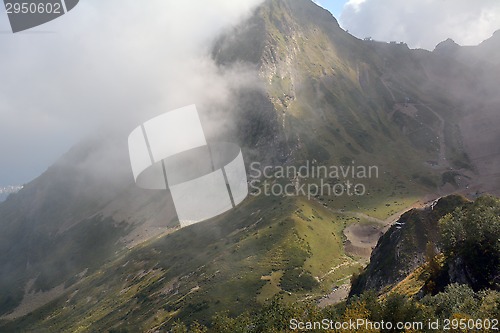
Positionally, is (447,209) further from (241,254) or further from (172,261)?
(172,261)

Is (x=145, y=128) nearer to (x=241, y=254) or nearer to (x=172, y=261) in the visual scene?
(x=241, y=254)

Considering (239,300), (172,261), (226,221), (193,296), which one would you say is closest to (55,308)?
(172,261)

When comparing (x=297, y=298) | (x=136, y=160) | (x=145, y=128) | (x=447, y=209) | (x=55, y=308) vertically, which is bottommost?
(x=55, y=308)

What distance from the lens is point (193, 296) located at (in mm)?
120438

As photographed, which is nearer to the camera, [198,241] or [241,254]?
[241,254]

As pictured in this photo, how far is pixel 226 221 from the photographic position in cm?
18450

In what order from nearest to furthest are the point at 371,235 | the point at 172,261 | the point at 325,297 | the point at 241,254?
the point at 325,297, the point at 241,254, the point at 371,235, the point at 172,261

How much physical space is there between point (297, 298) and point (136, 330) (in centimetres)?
5085

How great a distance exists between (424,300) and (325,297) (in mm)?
64425

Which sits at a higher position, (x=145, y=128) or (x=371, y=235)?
(x=145, y=128)

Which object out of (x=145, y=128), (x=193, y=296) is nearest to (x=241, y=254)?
(x=193, y=296)

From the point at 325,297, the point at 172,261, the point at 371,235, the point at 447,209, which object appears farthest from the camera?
the point at 172,261

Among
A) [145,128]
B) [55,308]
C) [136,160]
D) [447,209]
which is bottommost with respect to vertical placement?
[55,308]

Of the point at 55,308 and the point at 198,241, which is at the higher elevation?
the point at 198,241
